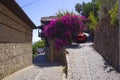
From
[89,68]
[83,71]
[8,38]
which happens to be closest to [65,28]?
[89,68]

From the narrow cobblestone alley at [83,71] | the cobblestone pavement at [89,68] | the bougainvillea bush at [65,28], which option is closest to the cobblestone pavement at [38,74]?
the narrow cobblestone alley at [83,71]

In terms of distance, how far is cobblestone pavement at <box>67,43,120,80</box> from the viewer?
11.8m

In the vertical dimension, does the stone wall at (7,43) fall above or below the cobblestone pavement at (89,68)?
above

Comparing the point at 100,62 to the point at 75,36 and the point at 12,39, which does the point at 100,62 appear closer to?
the point at 12,39

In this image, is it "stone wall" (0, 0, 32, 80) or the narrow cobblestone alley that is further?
the narrow cobblestone alley

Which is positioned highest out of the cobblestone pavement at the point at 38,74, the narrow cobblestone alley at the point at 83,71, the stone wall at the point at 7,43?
the stone wall at the point at 7,43

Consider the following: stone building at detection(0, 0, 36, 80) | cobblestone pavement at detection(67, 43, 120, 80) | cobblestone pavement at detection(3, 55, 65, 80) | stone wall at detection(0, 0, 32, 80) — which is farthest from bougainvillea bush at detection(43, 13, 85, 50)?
stone building at detection(0, 0, 36, 80)

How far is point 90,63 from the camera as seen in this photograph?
1473cm

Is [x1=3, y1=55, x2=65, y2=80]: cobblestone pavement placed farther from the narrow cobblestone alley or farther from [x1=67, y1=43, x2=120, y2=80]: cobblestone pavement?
[x1=67, y1=43, x2=120, y2=80]: cobblestone pavement

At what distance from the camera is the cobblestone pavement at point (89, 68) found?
1176 centimetres

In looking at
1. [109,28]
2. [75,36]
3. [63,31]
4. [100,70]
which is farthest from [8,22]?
[75,36]

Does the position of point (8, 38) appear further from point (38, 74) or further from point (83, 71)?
point (83, 71)

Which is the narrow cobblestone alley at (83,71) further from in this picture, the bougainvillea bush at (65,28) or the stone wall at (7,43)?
the bougainvillea bush at (65,28)

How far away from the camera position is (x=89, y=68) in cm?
1354
